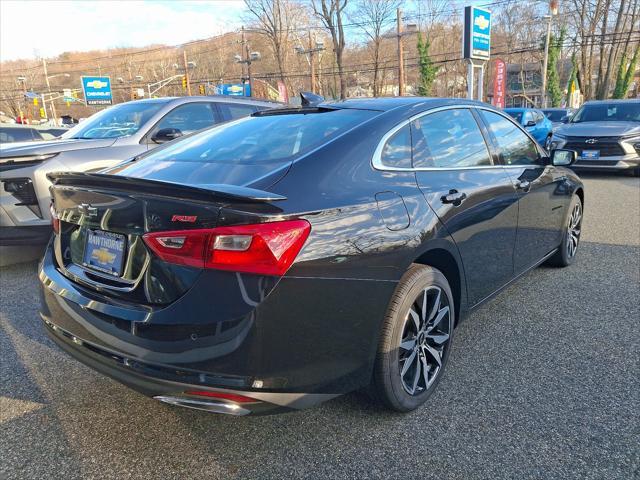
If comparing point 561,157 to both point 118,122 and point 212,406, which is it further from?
point 118,122

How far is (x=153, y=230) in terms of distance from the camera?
1.96 metres

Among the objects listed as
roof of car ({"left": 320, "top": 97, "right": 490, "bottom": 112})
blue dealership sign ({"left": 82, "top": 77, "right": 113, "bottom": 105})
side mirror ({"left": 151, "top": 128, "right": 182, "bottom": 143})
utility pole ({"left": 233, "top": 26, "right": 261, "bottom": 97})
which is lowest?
side mirror ({"left": 151, "top": 128, "right": 182, "bottom": 143})

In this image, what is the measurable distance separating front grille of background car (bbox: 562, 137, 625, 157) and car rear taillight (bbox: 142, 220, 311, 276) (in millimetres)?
11101

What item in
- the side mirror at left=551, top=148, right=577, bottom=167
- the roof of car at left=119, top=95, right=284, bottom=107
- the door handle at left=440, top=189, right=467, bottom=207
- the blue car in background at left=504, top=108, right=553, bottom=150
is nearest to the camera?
the door handle at left=440, top=189, right=467, bottom=207

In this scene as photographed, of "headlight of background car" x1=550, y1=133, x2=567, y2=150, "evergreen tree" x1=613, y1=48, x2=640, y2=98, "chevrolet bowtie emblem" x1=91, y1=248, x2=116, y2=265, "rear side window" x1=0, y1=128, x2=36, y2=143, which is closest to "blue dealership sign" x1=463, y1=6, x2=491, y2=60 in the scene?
"headlight of background car" x1=550, y1=133, x2=567, y2=150

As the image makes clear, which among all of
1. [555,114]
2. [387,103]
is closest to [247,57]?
[555,114]

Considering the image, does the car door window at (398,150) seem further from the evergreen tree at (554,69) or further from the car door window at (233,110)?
the evergreen tree at (554,69)

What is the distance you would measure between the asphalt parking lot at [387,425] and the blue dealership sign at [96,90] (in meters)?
51.7

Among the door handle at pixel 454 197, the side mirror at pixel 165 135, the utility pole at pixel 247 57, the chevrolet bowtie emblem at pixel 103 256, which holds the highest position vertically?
the utility pole at pixel 247 57

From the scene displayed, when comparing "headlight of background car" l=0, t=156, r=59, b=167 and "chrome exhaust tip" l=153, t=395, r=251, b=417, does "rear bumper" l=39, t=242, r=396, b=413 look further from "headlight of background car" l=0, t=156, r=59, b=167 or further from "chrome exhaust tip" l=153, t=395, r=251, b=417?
"headlight of background car" l=0, t=156, r=59, b=167

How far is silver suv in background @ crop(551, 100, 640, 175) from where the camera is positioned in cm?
1062

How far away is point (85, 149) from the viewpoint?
499cm

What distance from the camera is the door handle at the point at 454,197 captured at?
2714mm

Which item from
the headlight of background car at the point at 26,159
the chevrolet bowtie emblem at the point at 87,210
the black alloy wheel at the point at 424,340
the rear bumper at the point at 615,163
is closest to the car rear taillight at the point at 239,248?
the chevrolet bowtie emblem at the point at 87,210
